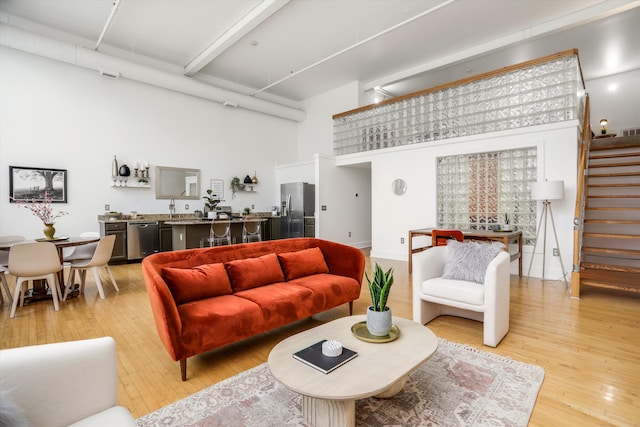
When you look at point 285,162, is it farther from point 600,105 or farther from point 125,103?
point 600,105

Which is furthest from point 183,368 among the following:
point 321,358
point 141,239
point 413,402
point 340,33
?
point 340,33

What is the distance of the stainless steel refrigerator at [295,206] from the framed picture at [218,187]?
1659 millimetres

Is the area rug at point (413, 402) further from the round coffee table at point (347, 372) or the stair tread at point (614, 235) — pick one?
the stair tread at point (614, 235)

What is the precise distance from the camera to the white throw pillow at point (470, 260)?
119 inches

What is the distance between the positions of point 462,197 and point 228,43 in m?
5.44

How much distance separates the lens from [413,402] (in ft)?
6.31

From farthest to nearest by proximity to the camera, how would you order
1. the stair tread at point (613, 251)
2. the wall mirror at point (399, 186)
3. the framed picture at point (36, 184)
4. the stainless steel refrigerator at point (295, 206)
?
1. the stainless steel refrigerator at point (295, 206)
2. the wall mirror at point (399, 186)
3. the framed picture at point (36, 184)
4. the stair tread at point (613, 251)

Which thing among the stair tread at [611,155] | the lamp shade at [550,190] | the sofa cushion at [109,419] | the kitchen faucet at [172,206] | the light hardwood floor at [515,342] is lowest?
the light hardwood floor at [515,342]

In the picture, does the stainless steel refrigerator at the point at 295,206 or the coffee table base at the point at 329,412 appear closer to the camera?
the coffee table base at the point at 329,412

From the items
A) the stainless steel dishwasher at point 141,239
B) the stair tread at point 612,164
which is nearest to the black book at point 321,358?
the stainless steel dishwasher at point 141,239

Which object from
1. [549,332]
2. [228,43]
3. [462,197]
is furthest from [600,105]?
[228,43]

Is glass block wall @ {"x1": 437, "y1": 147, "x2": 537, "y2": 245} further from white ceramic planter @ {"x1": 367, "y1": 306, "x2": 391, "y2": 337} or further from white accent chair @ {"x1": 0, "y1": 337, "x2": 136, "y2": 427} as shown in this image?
white accent chair @ {"x1": 0, "y1": 337, "x2": 136, "y2": 427}

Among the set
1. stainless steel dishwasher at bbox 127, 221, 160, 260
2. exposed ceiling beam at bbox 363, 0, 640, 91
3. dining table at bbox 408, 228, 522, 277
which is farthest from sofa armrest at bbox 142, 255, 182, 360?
exposed ceiling beam at bbox 363, 0, 640, 91

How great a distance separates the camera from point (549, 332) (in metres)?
2.96
